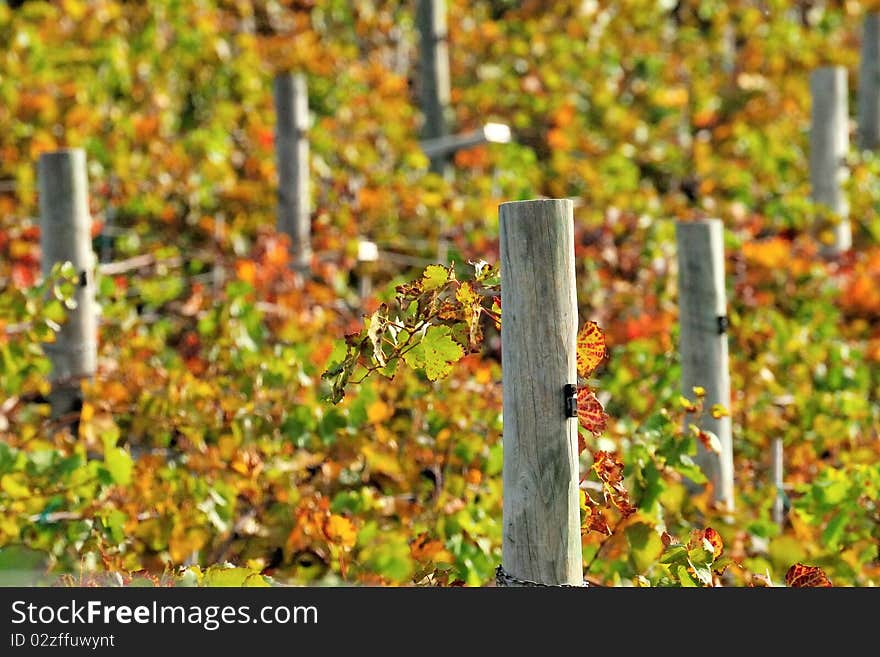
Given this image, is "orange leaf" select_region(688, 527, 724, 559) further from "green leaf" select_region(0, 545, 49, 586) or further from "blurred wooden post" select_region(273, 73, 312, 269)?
"blurred wooden post" select_region(273, 73, 312, 269)

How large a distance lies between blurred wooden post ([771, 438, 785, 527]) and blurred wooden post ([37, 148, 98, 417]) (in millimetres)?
2225

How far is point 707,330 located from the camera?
347cm

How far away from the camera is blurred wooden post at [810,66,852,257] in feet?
20.8

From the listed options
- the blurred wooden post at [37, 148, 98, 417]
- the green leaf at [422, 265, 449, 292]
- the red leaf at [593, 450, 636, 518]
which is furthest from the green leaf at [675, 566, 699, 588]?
the blurred wooden post at [37, 148, 98, 417]

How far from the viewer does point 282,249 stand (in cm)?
516

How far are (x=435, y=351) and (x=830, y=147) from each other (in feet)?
16.0

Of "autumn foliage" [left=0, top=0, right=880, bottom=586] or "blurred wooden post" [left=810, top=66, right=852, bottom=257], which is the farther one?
"blurred wooden post" [left=810, top=66, right=852, bottom=257]

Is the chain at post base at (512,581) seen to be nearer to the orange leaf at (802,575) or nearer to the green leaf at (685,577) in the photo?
the green leaf at (685,577)

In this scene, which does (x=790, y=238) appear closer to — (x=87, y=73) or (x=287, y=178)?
(x=287, y=178)

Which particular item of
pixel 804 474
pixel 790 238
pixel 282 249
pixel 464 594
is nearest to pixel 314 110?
pixel 282 249

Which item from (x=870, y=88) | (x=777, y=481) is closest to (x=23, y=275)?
(x=777, y=481)

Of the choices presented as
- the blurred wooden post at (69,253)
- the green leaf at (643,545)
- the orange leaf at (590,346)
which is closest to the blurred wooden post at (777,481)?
the green leaf at (643,545)

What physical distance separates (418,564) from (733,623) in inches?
49.5

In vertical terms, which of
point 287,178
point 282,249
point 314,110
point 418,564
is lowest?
point 418,564
